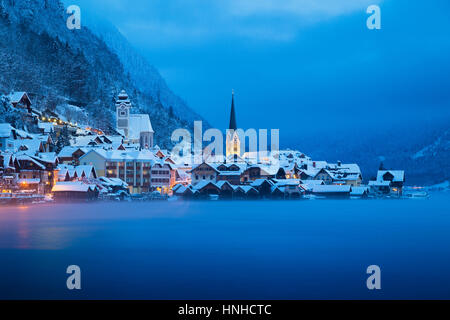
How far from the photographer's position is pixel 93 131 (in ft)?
351

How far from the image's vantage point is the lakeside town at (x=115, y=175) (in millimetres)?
61562

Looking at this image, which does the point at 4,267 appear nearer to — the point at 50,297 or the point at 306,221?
the point at 50,297

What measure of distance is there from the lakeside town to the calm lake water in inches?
972

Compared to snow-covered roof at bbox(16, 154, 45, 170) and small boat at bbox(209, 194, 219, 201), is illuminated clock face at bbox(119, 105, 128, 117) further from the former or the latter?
snow-covered roof at bbox(16, 154, 45, 170)

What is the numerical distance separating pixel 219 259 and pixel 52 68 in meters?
114

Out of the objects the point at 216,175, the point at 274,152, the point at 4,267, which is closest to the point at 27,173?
the point at 216,175

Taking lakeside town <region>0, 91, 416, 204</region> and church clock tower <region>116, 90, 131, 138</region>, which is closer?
lakeside town <region>0, 91, 416, 204</region>

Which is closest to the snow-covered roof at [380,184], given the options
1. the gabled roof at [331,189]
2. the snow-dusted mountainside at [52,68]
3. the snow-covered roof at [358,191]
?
the snow-covered roof at [358,191]

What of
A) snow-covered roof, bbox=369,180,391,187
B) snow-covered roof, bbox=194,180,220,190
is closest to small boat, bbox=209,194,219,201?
snow-covered roof, bbox=194,180,220,190

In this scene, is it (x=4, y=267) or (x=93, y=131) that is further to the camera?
(x=93, y=131)

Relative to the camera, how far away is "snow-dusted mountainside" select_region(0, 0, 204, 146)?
352 feet

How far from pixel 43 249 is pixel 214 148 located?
12780 centimetres

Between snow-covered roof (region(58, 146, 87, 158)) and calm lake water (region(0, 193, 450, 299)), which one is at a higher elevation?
snow-covered roof (region(58, 146, 87, 158))

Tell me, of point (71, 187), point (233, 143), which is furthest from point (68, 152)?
point (233, 143)
